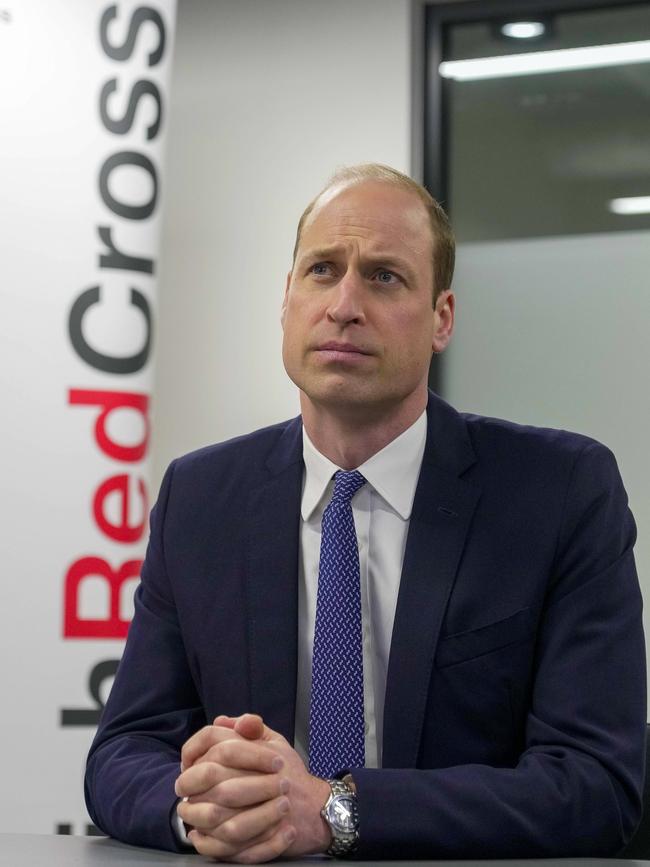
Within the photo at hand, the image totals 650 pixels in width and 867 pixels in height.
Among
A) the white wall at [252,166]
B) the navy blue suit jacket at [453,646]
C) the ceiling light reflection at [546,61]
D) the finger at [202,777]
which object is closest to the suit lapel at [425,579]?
the navy blue suit jacket at [453,646]

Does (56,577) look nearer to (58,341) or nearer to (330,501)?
(58,341)

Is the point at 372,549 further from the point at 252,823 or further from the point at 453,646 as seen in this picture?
the point at 252,823

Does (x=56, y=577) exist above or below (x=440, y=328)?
below

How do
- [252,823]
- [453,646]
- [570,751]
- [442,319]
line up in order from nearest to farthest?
[252,823] → [570,751] → [453,646] → [442,319]

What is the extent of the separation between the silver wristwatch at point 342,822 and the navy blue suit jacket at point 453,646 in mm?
30

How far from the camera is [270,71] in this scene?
12.7 feet

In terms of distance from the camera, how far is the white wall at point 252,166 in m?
3.74

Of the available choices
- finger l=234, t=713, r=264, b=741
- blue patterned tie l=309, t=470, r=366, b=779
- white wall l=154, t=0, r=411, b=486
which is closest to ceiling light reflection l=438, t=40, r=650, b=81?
white wall l=154, t=0, r=411, b=486

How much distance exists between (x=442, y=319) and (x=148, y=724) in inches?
31.2

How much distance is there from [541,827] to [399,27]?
288 cm

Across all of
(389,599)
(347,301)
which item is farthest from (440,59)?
(389,599)

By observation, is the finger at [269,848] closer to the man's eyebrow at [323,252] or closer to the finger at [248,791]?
the finger at [248,791]

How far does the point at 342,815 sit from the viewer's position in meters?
1.36

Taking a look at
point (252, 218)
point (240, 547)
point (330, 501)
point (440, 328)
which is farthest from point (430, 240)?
point (252, 218)
